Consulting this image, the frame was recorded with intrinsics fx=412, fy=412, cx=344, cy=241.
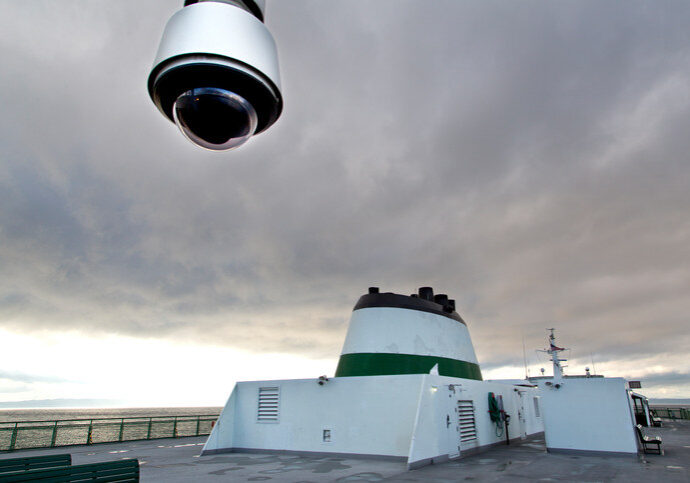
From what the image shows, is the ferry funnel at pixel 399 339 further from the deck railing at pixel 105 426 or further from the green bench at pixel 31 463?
the green bench at pixel 31 463

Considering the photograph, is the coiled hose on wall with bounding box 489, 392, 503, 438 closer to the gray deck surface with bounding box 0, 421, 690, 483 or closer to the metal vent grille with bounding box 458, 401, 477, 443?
the gray deck surface with bounding box 0, 421, 690, 483

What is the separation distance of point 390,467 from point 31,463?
8.78 meters

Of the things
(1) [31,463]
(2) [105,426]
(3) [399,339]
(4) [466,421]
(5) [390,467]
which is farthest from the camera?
(2) [105,426]

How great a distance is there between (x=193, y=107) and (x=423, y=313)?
16487mm

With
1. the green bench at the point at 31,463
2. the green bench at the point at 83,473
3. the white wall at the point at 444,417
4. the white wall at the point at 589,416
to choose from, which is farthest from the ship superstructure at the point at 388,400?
the green bench at the point at 31,463

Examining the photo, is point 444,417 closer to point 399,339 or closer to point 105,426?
point 399,339

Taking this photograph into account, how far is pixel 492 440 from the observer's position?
56.2ft

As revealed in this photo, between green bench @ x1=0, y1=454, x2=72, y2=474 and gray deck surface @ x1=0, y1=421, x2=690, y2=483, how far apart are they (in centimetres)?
332

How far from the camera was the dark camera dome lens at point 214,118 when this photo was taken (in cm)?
222

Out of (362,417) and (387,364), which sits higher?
(387,364)

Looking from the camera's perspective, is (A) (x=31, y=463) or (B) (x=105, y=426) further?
(B) (x=105, y=426)

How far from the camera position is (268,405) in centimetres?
1606

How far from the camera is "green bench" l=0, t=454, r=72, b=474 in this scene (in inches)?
263

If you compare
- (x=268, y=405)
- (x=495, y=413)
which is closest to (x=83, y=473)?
(x=268, y=405)
